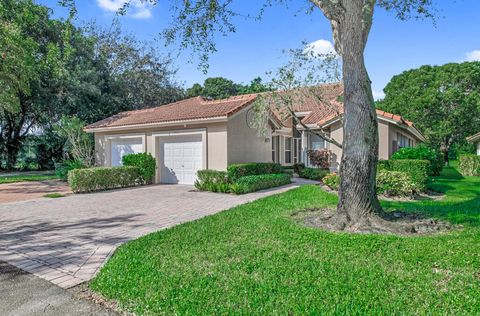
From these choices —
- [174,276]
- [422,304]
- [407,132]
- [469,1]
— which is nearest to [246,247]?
[174,276]

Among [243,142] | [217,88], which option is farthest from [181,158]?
[217,88]

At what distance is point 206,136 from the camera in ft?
50.4

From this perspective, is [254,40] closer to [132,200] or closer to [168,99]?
[132,200]

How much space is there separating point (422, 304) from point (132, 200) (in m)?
10.2

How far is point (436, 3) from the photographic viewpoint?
921cm

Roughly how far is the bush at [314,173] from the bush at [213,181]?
22.8 ft

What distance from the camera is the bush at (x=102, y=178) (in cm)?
1403

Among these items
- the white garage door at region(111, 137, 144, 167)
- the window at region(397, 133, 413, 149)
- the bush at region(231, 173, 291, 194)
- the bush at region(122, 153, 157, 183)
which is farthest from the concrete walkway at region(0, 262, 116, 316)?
the window at region(397, 133, 413, 149)

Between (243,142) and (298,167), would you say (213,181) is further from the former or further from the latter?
(298,167)

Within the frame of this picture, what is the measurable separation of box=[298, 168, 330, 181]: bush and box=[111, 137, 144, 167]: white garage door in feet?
32.8

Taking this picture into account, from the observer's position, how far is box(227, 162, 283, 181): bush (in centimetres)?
1395

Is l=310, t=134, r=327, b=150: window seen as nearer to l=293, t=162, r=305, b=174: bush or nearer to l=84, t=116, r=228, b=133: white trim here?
l=293, t=162, r=305, b=174: bush

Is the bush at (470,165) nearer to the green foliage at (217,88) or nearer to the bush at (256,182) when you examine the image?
the bush at (256,182)

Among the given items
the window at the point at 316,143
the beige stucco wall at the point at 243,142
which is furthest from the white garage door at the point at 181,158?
the window at the point at 316,143
